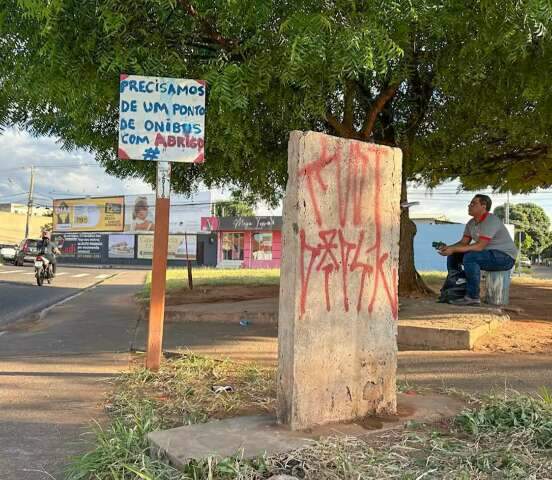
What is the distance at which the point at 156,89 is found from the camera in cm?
504

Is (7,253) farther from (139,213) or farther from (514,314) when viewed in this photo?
(514,314)

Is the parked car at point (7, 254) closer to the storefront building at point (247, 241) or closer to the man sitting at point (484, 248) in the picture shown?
the storefront building at point (247, 241)

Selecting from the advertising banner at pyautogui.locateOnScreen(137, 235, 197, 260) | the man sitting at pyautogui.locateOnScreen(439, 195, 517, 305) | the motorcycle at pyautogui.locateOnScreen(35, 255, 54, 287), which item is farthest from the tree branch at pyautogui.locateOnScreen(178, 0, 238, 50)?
the advertising banner at pyautogui.locateOnScreen(137, 235, 197, 260)

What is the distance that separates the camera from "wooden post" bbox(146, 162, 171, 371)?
17.0 ft

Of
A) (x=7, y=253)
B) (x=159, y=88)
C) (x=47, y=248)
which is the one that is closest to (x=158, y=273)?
(x=159, y=88)

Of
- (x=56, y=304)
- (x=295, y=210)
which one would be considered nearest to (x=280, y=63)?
(x=295, y=210)

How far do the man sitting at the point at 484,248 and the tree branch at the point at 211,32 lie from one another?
3932 mm

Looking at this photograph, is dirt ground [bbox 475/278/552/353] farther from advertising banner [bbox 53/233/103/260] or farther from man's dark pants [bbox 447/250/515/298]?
advertising banner [bbox 53/233/103/260]

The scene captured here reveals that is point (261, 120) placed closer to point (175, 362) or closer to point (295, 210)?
point (175, 362)

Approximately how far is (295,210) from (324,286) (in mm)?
500

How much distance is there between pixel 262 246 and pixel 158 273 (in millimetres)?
39653

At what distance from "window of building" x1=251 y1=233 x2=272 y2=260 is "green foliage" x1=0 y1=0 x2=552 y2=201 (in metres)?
35.1

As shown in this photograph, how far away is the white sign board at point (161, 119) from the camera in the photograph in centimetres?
497

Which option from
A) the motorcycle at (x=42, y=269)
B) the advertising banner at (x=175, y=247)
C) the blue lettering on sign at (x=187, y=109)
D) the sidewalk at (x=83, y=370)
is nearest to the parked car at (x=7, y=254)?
the advertising banner at (x=175, y=247)
